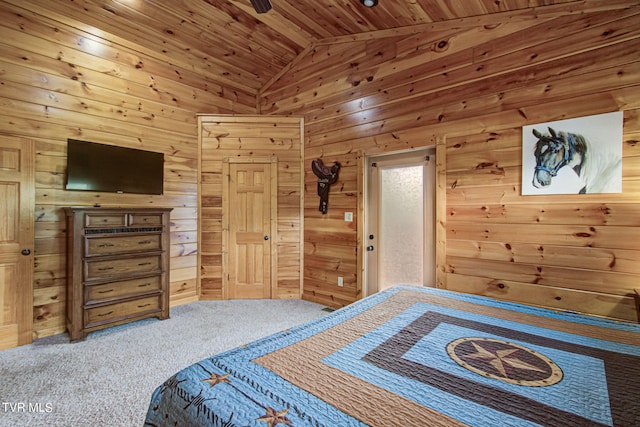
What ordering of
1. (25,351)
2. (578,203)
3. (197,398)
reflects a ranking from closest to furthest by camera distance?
(197,398)
(578,203)
(25,351)

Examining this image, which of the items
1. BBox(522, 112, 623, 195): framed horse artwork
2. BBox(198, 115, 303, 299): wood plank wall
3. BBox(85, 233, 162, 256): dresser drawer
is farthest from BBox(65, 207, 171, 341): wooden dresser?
BBox(522, 112, 623, 195): framed horse artwork

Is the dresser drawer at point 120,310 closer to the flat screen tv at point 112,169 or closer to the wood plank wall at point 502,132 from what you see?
the flat screen tv at point 112,169

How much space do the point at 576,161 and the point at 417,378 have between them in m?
2.40

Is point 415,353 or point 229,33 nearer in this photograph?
point 415,353

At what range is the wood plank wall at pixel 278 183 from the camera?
14.4 feet

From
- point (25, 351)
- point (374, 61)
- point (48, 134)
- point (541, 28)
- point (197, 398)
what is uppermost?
point (374, 61)

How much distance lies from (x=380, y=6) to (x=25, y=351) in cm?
465

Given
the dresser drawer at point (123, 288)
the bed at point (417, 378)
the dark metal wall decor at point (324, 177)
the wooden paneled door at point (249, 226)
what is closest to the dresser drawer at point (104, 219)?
the dresser drawer at point (123, 288)

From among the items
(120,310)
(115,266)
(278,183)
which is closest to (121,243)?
(115,266)

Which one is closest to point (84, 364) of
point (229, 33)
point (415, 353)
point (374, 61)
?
point (415, 353)

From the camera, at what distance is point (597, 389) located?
0.93m

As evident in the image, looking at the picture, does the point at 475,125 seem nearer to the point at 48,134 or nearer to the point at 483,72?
the point at 483,72

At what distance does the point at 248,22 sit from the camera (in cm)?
373

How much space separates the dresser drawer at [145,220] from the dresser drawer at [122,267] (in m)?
0.36
